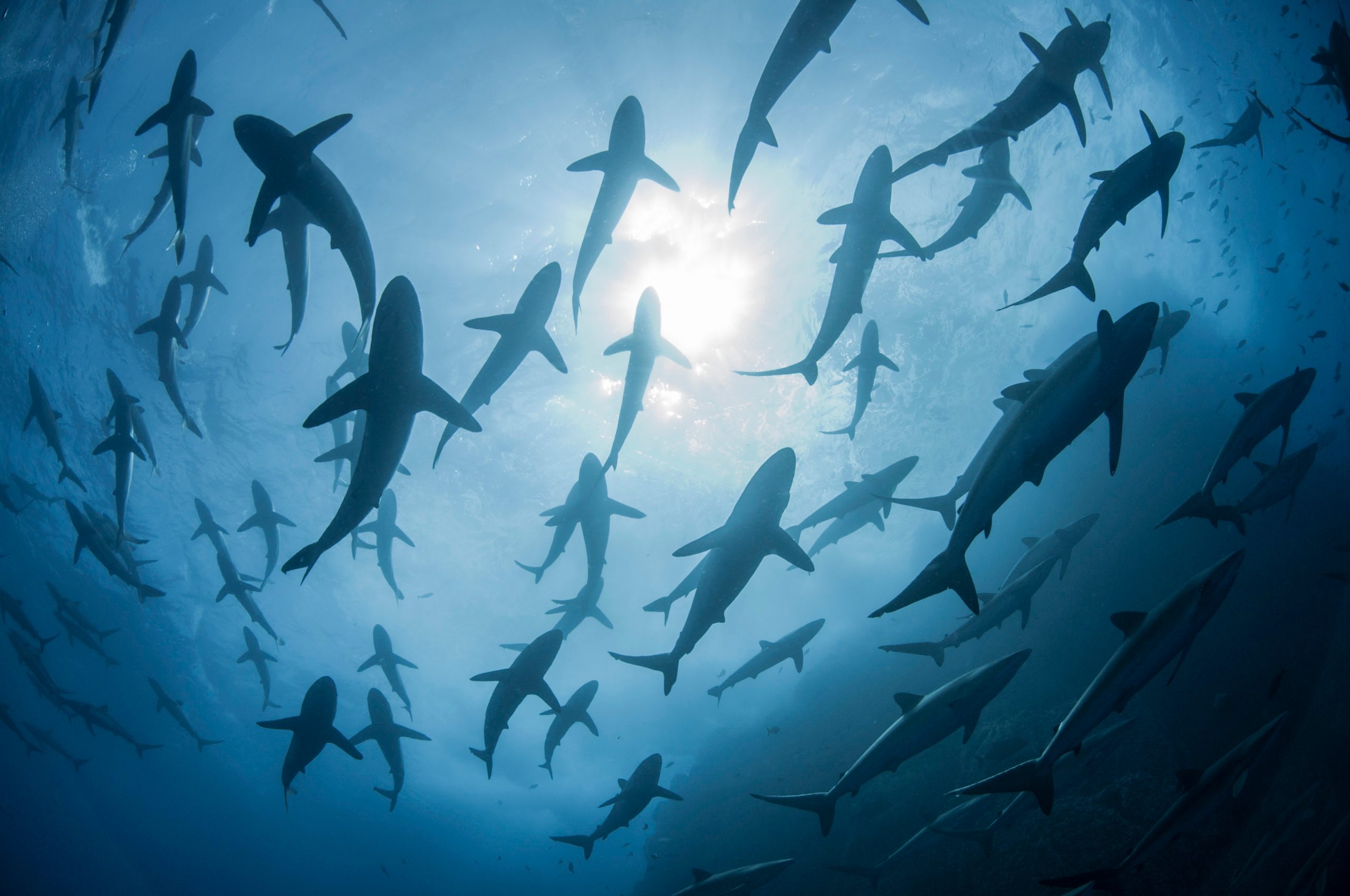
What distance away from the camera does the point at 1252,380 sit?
65.2 ft

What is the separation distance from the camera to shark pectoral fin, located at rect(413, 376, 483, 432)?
16.1 feet

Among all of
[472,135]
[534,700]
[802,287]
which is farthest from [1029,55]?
[534,700]

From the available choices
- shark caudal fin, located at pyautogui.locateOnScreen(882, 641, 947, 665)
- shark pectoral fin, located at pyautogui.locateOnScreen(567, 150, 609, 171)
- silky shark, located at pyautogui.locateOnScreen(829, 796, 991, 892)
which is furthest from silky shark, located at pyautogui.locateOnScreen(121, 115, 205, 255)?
silky shark, located at pyautogui.locateOnScreen(829, 796, 991, 892)

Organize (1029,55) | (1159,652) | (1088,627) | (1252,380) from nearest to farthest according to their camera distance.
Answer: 1. (1159,652)
2. (1029,55)
3. (1088,627)
4. (1252,380)

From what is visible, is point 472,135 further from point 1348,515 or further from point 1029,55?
point 1348,515

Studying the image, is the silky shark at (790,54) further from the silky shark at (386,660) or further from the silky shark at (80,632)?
the silky shark at (80,632)

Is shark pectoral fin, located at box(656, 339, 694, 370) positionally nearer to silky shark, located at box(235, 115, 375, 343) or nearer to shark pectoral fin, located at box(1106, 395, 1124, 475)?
silky shark, located at box(235, 115, 375, 343)

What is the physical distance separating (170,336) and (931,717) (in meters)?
13.4

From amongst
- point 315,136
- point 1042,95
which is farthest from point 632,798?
point 1042,95

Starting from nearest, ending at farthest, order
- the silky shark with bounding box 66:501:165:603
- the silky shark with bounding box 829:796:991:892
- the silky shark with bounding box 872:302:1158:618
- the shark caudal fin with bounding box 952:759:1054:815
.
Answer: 1. the silky shark with bounding box 872:302:1158:618
2. the shark caudal fin with bounding box 952:759:1054:815
3. the silky shark with bounding box 829:796:991:892
4. the silky shark with bounding box 66:501:165:603

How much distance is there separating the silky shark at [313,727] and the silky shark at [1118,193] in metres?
10.7

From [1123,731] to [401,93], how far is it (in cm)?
1996

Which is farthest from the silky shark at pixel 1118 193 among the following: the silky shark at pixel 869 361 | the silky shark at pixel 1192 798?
the silky shark at pixel 1192 798

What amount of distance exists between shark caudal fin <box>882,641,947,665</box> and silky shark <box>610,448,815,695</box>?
1.86 m
